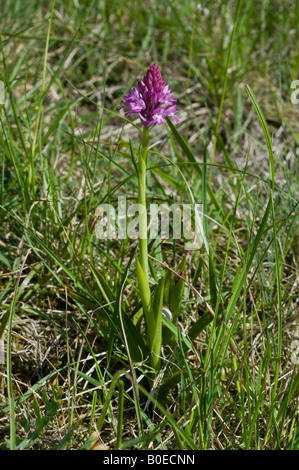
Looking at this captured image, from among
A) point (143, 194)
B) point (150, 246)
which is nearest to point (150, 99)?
point (143, 194)

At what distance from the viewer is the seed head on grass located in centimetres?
121

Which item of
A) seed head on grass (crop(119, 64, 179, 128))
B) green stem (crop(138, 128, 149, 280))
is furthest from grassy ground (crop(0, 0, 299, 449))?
seed head on grass (crop(119, 64, 179, 128))

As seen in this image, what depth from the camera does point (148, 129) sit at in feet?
4.13

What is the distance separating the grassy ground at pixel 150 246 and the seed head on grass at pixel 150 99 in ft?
0.65

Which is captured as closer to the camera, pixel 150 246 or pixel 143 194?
pixel 143 194

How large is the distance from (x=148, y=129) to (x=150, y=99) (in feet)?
0.24

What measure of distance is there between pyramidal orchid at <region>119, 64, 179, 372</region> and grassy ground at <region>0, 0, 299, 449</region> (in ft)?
0.23

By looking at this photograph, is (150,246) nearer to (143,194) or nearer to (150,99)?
(143,194)

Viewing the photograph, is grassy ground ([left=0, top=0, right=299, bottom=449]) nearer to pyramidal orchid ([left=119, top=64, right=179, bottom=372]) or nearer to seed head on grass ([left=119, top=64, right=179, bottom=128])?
pyramidal orchid ([left=119, top=64, right=179, bottom=372])

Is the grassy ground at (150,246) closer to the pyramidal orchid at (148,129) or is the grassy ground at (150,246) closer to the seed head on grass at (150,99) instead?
the pyramidal orchid at (148,129)

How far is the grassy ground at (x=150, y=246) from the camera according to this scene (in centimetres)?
137

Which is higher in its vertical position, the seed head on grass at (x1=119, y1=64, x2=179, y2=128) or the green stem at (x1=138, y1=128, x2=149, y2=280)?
the seed head on grass at (x1=119, y1=64, x2=179, y2=128)
